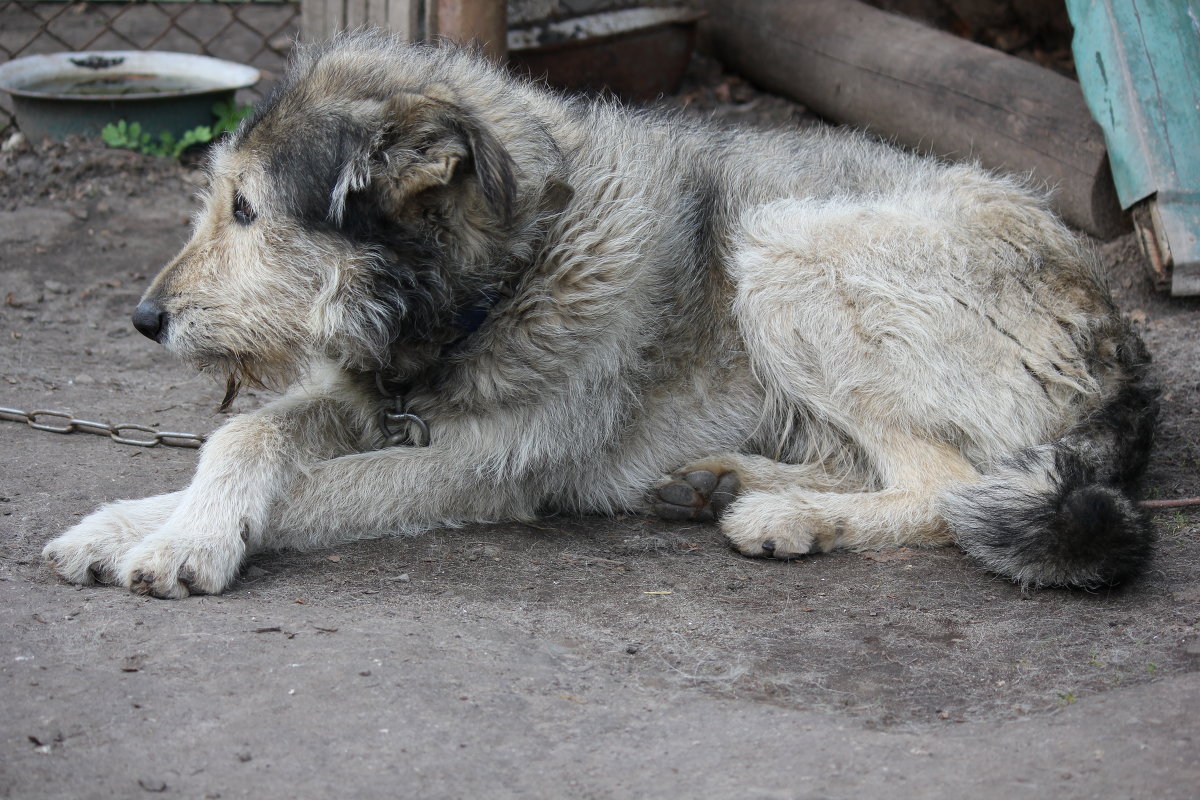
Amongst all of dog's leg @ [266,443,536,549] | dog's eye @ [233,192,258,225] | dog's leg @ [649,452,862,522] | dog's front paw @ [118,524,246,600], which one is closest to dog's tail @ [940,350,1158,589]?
dog's leg @ [649,452,862,522]

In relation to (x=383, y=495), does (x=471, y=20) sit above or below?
above

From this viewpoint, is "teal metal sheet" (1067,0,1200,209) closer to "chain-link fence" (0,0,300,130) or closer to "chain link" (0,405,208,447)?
"chain link" (0,405,208,447)

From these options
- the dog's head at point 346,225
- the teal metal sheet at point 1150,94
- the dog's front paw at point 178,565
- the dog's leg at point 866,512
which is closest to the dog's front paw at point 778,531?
the dog's leg at point 866,512

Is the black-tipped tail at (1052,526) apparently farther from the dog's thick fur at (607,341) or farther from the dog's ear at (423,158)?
the dog's ear at (423,158)

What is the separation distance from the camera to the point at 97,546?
11.2 feet

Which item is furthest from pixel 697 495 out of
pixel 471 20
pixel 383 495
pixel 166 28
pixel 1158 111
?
pixel 166 28

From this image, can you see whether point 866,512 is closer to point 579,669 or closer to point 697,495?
point 697,495

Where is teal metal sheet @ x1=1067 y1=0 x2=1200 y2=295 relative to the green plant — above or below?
above

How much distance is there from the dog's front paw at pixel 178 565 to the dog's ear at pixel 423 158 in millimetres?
1072

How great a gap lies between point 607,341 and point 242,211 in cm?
130

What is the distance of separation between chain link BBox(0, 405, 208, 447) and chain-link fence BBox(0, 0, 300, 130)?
4.65m

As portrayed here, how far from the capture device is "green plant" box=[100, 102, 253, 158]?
24.2 feet

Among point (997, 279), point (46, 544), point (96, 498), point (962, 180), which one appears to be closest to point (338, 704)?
point (46, 544)

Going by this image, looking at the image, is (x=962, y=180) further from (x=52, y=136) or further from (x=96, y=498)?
(x=52, y=136)
